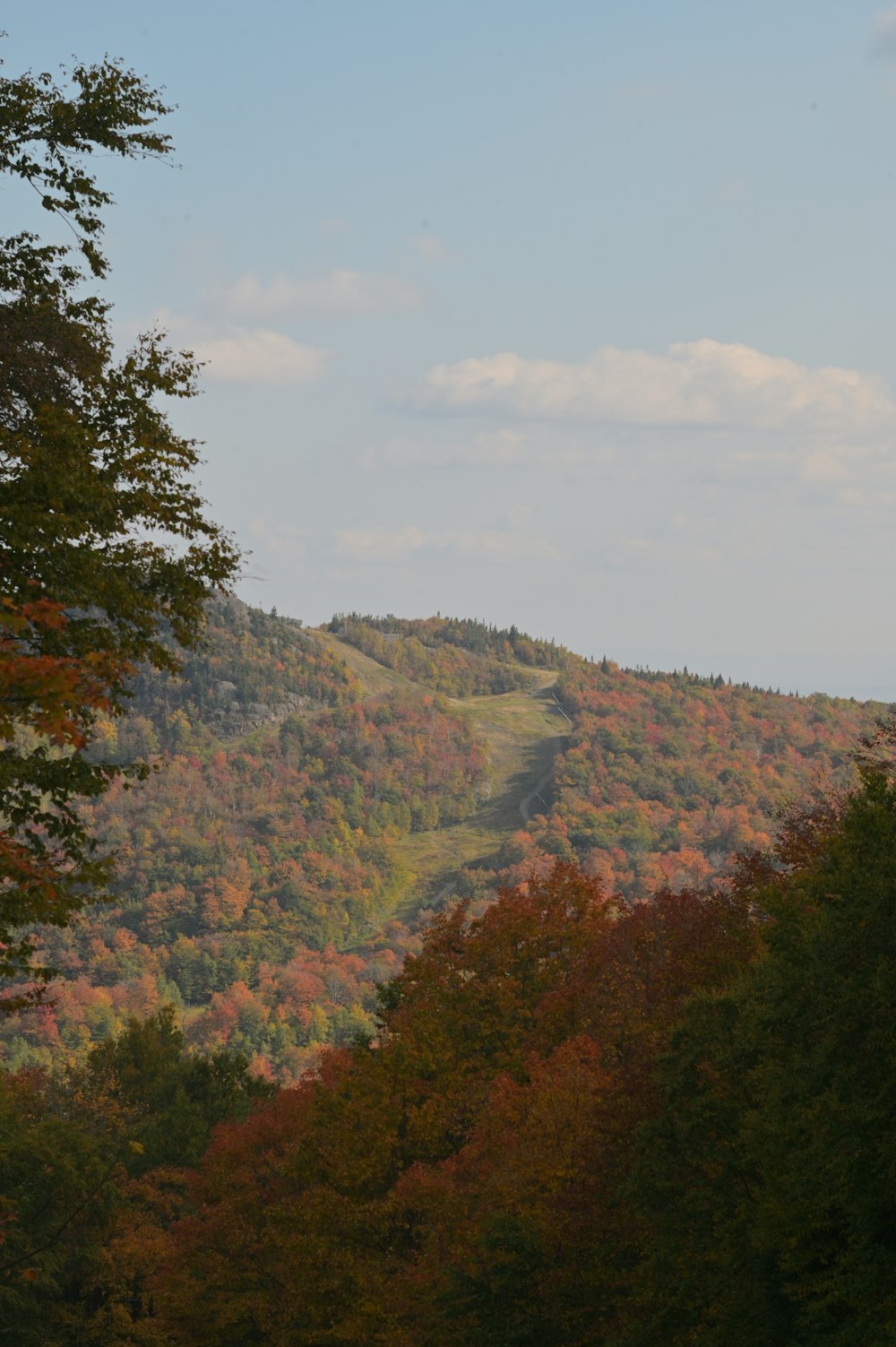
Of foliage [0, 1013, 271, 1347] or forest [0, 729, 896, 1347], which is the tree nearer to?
forest [0, 729, 896, 1347]

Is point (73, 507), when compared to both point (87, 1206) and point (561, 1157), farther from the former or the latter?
point (87, 1206)

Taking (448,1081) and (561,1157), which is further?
(448,1081)

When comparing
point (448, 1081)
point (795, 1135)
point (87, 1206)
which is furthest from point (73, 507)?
point (87, 1206)

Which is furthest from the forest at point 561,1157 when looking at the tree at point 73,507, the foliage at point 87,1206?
the tree at point 73,507

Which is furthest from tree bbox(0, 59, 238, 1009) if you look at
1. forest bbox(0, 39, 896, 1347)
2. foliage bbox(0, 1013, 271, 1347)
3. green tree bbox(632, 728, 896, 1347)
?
foliage bbox(0, 1013, 271, 1347)

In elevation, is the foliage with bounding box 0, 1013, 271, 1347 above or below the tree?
below

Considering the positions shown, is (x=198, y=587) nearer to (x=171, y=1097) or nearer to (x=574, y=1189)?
(x=574, y=1189)

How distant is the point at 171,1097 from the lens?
72562 millimetres

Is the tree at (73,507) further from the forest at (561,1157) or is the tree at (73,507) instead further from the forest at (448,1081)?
the forest at (561,1157)

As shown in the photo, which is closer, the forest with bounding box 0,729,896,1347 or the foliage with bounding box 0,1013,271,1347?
the forest with bounding box 0,729,896,1347

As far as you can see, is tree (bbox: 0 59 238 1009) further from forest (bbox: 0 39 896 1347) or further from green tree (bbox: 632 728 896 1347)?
green tree (bbox: 632 728 896 1347)

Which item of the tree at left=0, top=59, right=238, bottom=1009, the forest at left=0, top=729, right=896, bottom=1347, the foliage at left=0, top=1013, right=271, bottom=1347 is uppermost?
the tree at left=0, top=59, right=238, bottom=1009

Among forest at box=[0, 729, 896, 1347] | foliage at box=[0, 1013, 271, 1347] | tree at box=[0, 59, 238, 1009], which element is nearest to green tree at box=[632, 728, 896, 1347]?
forest at box=[0, 729, 896, 1347]

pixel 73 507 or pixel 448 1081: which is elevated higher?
pixel 73 507
